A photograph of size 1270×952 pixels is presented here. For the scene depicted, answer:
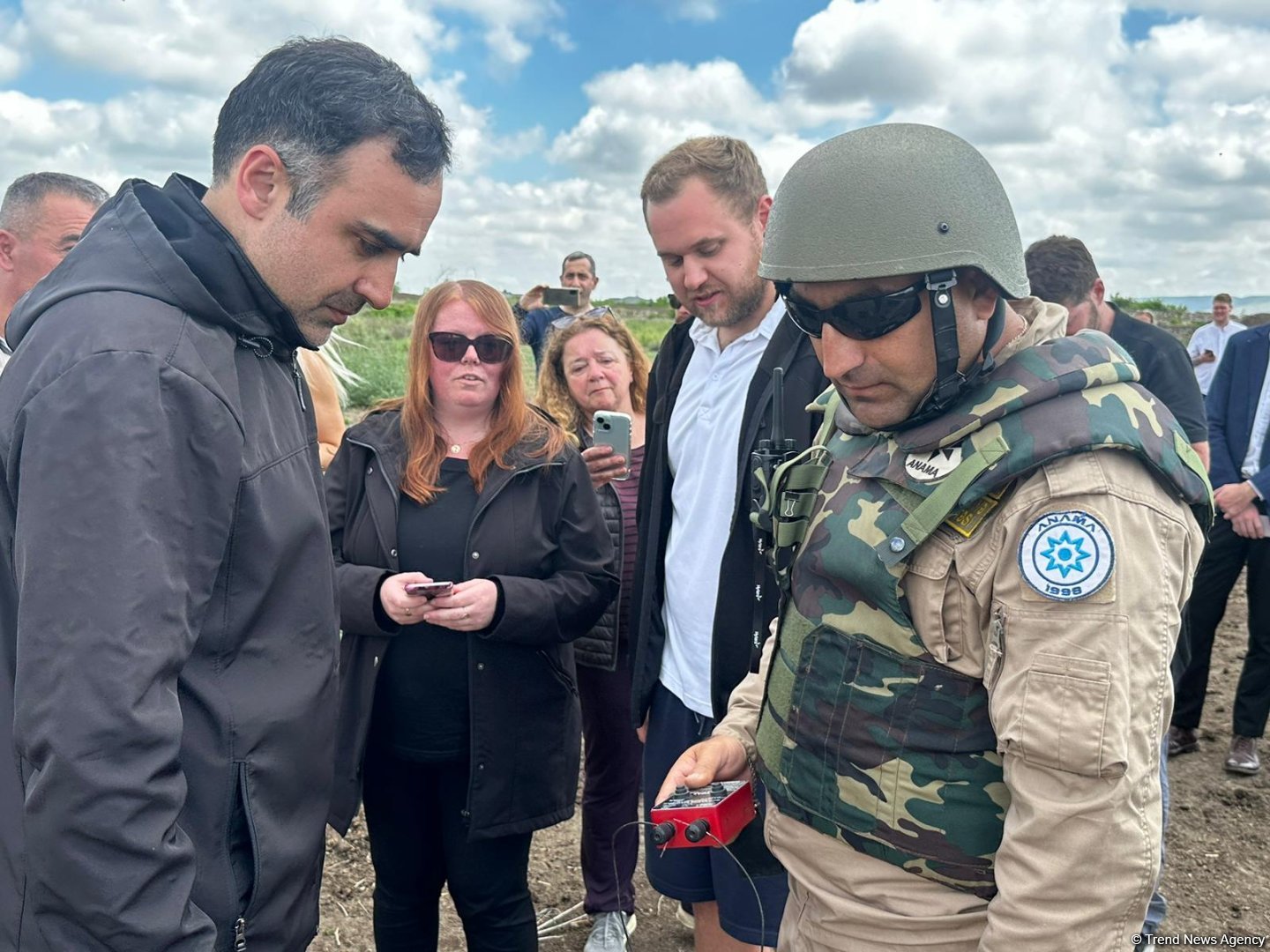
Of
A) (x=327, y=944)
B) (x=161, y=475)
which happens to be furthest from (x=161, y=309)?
(x=327, y=944)

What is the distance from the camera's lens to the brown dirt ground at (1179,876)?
375 cm

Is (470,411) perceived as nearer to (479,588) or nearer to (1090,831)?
(479,588)

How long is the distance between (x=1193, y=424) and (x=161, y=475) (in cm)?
452

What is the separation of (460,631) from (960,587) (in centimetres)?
167

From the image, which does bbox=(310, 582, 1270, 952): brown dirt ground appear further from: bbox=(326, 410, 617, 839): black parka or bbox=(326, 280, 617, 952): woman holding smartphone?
bbox=(326, 410, 617, 839): black parka

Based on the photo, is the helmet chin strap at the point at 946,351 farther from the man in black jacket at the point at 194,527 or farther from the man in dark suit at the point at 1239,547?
the man in dark suit at the point at 1239,547

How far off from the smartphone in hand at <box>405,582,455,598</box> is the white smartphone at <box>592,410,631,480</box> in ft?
3.54

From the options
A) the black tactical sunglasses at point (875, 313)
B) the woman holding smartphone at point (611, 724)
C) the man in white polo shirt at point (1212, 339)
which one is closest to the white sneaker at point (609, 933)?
the woman holding smartphone at point (611, 724)

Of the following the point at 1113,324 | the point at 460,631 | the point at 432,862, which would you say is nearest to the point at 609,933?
the point at 432,862

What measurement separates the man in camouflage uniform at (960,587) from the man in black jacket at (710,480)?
2.23 feet

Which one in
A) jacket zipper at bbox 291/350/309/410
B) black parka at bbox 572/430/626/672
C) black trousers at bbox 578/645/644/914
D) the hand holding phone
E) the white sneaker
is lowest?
the white sneaker

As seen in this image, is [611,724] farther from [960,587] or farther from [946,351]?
[946,351]

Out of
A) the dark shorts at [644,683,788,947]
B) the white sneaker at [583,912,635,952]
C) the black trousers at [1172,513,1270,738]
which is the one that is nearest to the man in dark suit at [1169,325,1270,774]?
the black trousers at [1172,513,1270,738]

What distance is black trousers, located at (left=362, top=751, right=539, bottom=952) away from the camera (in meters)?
2.94
